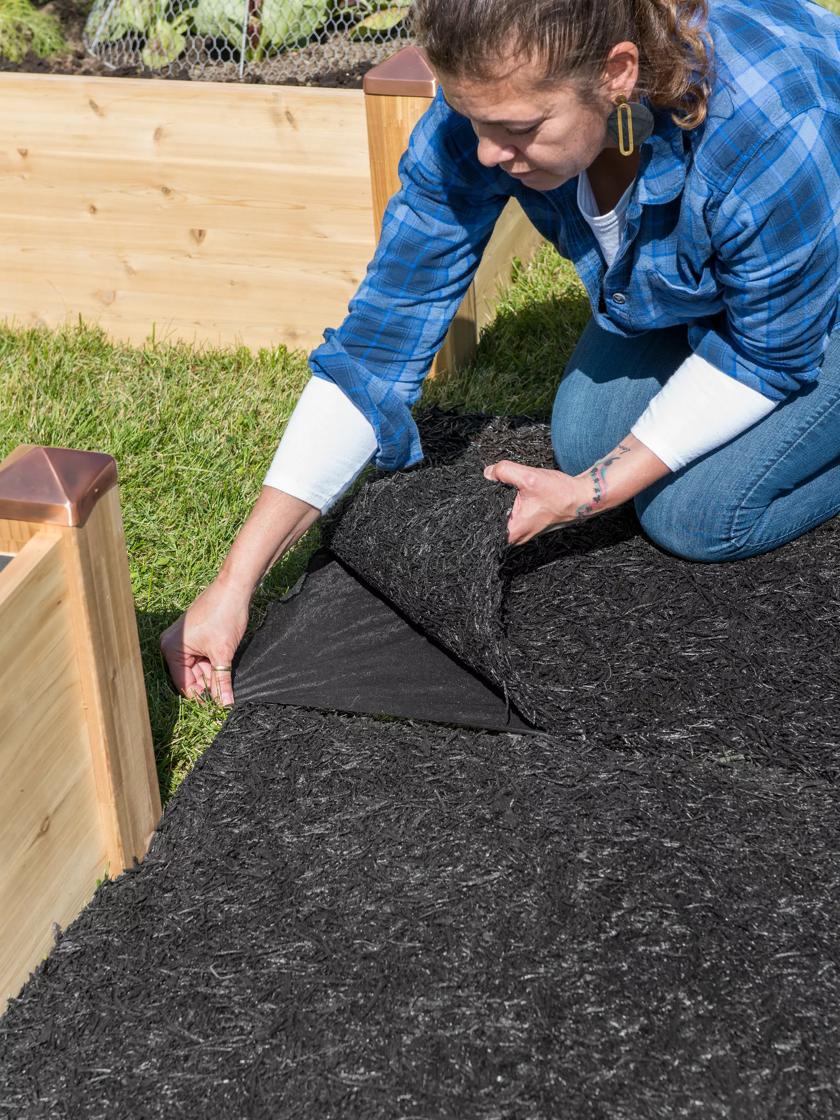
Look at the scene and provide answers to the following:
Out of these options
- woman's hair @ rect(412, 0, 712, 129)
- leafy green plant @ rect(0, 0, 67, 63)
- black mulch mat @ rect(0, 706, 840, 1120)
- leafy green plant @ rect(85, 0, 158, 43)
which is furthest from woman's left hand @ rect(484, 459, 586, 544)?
leafy green plant @ rect(0, 0, 67, 63)

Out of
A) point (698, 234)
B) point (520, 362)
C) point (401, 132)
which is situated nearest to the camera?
point (698, 234)

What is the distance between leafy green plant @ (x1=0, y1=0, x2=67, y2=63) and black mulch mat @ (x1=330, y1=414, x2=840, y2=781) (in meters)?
2.36

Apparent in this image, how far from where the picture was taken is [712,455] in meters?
1.98

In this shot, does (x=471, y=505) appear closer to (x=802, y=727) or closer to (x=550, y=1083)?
(x=802, y=727)

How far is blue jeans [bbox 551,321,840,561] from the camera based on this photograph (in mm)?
1906

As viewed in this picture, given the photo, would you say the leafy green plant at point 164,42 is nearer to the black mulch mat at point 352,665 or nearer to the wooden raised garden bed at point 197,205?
the wooden raised garden bed at point 197,205

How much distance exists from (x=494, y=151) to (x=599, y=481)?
1.85 feet

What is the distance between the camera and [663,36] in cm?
144

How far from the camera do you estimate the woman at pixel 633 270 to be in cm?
145

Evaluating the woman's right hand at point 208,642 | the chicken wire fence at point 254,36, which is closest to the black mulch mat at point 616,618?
the woman's right hand at point 208,642

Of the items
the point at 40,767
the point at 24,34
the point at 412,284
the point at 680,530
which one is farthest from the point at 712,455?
the point at 24,34

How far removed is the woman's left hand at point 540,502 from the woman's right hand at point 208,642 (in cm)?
46

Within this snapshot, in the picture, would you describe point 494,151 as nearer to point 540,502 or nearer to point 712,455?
point 540,502

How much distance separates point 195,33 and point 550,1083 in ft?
10.8
